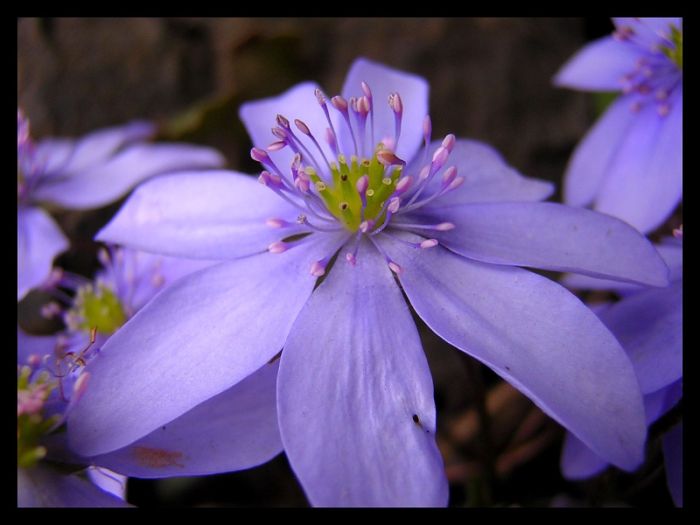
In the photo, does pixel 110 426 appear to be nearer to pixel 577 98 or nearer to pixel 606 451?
pixel 606 451

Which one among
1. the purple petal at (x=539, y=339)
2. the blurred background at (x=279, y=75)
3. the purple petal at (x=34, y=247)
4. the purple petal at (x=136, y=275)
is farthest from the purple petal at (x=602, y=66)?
the purple petal at (x=34, y=247)

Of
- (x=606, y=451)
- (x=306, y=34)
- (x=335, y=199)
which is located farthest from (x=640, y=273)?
(x=306, y=34)

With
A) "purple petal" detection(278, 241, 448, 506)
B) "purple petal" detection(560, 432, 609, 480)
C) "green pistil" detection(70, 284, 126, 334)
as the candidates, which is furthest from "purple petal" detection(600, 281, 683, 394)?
"green pistil" detection(70, 284, 126, 334)

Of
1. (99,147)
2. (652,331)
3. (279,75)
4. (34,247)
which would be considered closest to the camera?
(652,331)

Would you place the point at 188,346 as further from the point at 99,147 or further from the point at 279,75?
the point at 279,75

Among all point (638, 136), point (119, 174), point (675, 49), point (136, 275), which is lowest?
point (136, 275)

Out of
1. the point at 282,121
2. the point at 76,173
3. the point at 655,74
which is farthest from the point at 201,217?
the point at 655,74

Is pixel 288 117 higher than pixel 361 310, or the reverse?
pixel 288 117

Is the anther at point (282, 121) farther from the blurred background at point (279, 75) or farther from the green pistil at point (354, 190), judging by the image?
the blurred background at point (279, 75)
